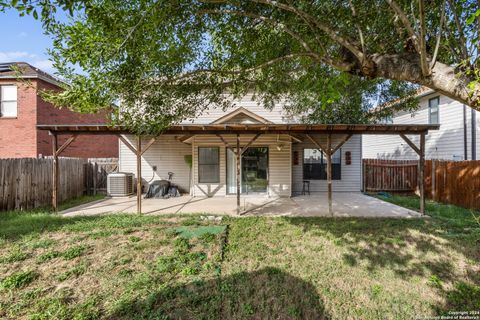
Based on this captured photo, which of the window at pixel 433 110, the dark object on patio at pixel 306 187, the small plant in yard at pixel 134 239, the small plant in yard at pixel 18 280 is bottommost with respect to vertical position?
the small plant in yard at pixel 18 280

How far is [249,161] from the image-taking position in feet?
34.9

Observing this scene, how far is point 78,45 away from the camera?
4000 millimetres

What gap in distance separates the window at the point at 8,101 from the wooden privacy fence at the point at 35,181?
15.3 ft

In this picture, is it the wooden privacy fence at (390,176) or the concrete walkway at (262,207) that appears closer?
the concrete walkway at (262,207)

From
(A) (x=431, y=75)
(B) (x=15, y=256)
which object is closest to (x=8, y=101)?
(B) (x=15, y=256)

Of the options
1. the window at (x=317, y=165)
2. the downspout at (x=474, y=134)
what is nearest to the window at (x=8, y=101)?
the window at (x=317, y=165)

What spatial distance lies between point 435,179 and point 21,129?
1963 centimetres

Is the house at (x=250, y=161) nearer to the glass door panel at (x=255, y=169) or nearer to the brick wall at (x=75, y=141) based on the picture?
the glass door panel at (x=255, y=169)

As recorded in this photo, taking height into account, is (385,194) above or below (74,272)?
above

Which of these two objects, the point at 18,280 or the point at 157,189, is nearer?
the point at 18,280

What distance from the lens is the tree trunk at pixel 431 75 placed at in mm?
2416

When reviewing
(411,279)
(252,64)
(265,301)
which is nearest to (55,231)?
(265,301)

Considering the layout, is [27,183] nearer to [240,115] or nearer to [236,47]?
[240,115]

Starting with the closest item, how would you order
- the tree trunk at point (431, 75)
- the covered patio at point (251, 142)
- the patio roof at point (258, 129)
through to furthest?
the tree trunk at point (431, 75) < the patio roof at point (258, 129) < the covered patio at point (251, 142)
